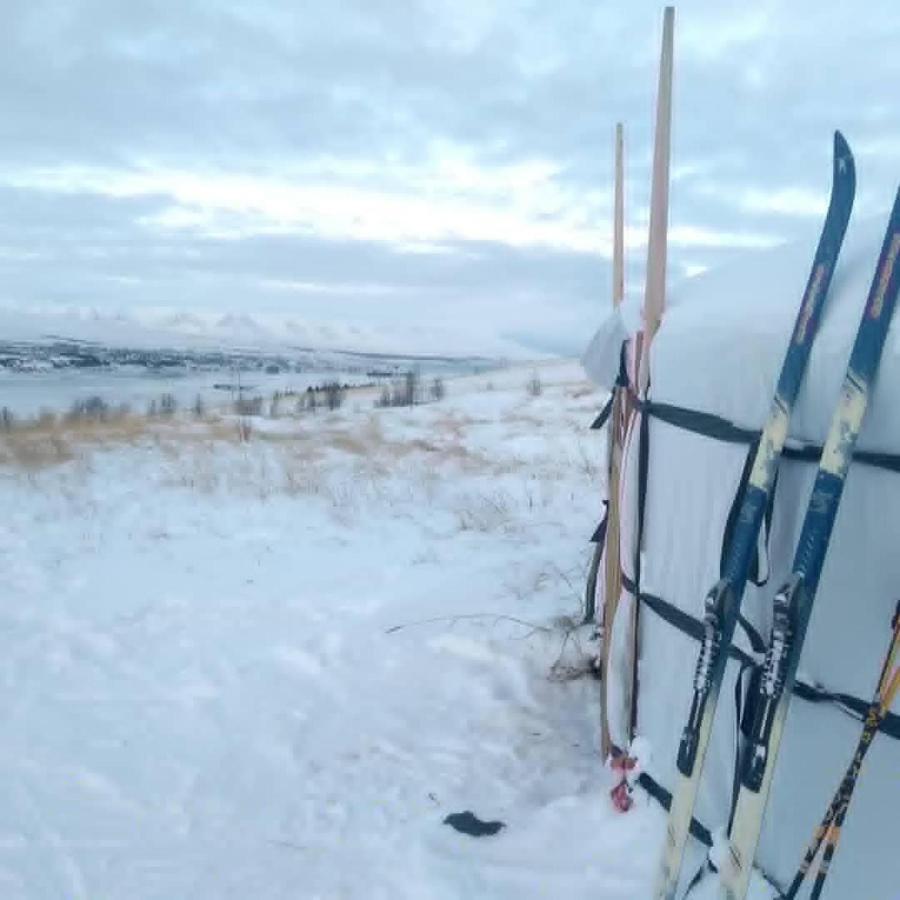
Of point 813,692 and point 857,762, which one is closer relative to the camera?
point 857,762

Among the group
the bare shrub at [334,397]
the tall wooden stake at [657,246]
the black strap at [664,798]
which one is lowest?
the black strap at [664,798]

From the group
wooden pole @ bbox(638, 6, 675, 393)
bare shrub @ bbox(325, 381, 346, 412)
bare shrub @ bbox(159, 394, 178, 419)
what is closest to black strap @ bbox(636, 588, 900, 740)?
wooden pole @ bbox(638, 6, 675, 393)

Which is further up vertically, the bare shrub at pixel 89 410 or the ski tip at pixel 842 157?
the ski tip at pixel 842 157

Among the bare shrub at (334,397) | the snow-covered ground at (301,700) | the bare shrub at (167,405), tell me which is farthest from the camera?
the bare shrub at (334,397)

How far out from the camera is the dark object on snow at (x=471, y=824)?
3955 millimetres

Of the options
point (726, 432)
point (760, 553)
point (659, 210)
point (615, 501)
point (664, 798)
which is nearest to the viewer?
point (760, 553)

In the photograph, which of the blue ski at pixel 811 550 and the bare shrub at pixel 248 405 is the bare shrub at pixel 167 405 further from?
the blue ski at pixel 811 550

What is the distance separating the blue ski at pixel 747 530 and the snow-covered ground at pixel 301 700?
0.52 metres

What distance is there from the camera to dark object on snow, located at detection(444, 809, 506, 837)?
396 centimetres

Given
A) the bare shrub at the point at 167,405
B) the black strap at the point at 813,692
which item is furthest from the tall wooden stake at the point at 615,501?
the bare shrub at the point at 167,405

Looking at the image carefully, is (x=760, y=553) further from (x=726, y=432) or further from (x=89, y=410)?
(x=89, y=410)

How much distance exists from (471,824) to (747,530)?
171 cm

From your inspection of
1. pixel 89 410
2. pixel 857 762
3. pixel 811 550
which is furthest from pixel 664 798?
pixel 89 410

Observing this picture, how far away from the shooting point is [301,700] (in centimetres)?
527
